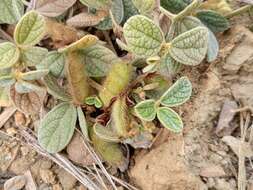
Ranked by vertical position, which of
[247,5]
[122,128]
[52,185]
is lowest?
[52,185]

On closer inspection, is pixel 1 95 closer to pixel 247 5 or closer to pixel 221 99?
pixel 221 99

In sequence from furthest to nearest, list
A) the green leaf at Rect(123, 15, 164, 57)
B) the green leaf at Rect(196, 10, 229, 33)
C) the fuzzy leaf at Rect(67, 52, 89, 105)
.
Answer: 1. the green leaf at Rect(196, 10, 229, 33)
2. the fuzzy leaf at Rect(67, 52, 89, 105)
3. the green leaf at Rect(123, 15, 164, 57)

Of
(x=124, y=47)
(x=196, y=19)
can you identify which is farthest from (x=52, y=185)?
(x=196, y=19)

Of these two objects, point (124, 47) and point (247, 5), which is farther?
point (247, 5)

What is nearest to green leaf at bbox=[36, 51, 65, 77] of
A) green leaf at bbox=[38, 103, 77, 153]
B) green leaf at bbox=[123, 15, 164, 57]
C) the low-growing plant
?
the low-growing plant

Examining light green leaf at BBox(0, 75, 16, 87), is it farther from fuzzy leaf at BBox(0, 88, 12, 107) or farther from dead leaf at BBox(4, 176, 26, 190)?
dead leaf at BBox(4, 176, 26, 190)

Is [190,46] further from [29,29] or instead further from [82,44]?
[29,29]
